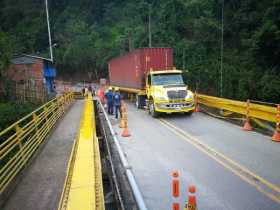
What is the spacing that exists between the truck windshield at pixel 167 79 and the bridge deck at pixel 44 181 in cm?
822

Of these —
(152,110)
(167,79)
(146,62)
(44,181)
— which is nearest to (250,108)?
(152,110)

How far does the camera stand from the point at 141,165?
9.12 metres

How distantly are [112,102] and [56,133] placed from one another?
641 centimetres

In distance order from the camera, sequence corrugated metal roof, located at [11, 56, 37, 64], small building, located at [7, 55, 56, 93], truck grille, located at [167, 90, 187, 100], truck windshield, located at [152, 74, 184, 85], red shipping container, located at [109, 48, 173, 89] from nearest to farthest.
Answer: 1. truck grille, located at [167, 90, 187, 100]
2. truck windshield, located at [152, 74, 184, 85]
3. red shipping container, located at [109, 48, 173, 89]
4. small building, located at [7, 55, 56, 93]
5. corrugated metal roof, located at [11, 56, 37, 64]

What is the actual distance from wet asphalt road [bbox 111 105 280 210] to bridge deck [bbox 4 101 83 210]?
192 cm

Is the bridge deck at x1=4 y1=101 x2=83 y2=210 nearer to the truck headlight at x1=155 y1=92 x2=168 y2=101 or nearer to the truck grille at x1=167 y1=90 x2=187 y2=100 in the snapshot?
→ the truck headlight at x1=155 y1=92 x2=168 y2=101

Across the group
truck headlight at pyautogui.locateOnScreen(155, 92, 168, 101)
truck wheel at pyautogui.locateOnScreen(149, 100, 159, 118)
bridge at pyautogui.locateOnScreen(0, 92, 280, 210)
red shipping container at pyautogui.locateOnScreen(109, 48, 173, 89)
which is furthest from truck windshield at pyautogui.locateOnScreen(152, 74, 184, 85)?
bridge at pyautogui.locateOnScreen(0, 92, 280, 210)

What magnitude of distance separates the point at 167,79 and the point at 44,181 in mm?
12288

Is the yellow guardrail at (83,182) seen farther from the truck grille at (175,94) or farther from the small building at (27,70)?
the small building at (27,70)

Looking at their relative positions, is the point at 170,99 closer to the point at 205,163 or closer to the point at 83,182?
the point at 205,163

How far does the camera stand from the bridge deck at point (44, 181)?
21.0 ft

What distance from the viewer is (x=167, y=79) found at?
738 inches

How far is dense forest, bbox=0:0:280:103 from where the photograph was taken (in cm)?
2822

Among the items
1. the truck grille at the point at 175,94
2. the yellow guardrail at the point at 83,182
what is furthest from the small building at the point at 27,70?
the yellow guardrail at the point at 83,182
